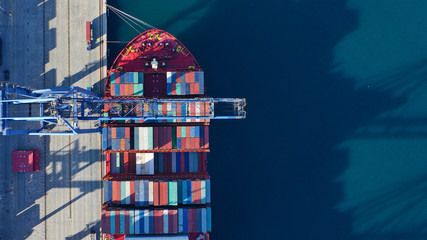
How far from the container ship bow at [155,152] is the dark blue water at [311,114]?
305 inches

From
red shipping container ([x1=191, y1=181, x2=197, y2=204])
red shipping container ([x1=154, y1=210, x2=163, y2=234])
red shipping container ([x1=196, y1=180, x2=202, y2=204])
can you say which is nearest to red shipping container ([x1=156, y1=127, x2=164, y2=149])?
red shipping container ([x1=191, y1=181, x2=197, y2=204])

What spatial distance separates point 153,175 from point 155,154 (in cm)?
433

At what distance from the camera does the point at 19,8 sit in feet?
183

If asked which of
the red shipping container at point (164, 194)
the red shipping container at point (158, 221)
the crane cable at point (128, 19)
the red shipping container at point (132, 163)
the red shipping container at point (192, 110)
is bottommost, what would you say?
the red shipping container at point (158, 221)

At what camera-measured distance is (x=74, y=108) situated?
143 feet

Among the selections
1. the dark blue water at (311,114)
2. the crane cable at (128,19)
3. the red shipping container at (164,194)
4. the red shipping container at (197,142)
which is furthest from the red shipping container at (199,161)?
the crane cable at (128,19)

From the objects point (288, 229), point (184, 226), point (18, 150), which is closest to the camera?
point (184, 226)

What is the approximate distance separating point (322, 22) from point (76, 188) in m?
68.0

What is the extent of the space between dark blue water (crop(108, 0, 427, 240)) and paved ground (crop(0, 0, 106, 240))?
8810 mm

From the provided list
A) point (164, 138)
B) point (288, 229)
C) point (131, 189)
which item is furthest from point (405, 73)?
point (131, 189)

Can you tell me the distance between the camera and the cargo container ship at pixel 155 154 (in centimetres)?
5012

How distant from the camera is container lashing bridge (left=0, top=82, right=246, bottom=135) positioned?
41.1m

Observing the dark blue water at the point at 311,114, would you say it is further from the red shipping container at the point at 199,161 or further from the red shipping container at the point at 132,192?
the red shipping container at the point at 132,192

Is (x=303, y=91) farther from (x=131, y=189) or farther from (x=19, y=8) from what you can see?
(x=19, y=8)
